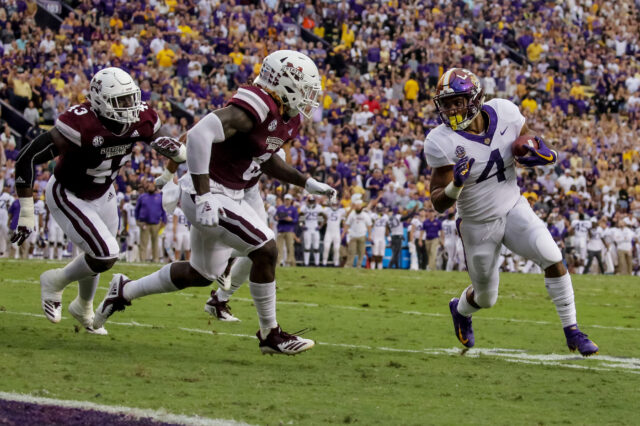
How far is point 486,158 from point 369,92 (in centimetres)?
1993

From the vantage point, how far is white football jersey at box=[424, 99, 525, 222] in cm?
662

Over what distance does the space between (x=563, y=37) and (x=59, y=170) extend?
88.6 feet

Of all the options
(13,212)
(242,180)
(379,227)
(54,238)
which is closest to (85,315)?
(242,180)

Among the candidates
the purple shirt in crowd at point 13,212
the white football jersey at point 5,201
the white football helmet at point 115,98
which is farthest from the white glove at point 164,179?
the white football jersey at point 5,201

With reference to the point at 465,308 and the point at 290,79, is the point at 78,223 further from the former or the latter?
the point at 465,308

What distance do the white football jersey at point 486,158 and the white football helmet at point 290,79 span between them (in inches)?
32.0

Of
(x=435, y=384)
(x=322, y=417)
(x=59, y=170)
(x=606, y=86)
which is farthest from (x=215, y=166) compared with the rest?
(x=606, y=86)

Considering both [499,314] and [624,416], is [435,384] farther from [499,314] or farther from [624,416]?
[499,314]

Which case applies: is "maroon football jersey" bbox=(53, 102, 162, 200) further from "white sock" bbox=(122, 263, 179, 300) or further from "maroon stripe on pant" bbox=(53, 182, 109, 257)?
"white sock" bbox=(122, 263, 179, 300)

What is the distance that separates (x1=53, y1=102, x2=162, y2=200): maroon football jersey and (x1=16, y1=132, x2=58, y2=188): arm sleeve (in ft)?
0.34

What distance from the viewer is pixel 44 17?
959 inches

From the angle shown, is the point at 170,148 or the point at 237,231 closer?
the point at 237,231

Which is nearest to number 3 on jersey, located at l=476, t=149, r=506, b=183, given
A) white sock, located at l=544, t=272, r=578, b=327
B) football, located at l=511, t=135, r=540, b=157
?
football, located at l=511, t=135, r=540, b=157

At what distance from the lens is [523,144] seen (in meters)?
6.52
